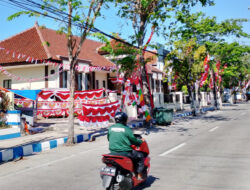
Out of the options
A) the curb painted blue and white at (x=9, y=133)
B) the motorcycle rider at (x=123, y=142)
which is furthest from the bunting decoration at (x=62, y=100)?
the motorcycle rider at (x=123, y=142)

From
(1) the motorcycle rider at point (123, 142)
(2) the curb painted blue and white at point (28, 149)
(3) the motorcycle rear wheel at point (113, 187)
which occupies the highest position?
(1) the motorcycle rider at point (123, 142)

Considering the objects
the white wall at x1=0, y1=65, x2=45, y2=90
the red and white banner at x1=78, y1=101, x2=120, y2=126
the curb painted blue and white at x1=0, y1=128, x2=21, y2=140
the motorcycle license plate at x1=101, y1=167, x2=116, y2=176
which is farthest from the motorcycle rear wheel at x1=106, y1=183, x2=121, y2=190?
the white wall at x1=0, y1=65, x2=45, y2=90

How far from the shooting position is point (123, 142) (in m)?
4.31

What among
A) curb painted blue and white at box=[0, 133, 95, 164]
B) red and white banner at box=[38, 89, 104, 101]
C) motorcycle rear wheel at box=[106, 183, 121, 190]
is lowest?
curb painted blue and white at box=[0, 133, 95, 164]

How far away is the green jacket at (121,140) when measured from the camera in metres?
4.30

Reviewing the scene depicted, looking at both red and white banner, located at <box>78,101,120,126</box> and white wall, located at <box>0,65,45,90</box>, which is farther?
white wall, located at <box>0,65,45,90</box>

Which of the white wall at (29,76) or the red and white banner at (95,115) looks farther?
the white wall at (29,76)

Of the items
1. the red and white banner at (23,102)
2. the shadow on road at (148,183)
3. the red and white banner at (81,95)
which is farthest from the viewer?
the red and white banner at (81,95)

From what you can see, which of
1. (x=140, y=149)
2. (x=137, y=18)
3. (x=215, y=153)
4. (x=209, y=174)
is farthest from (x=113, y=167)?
(x=137, y=18)

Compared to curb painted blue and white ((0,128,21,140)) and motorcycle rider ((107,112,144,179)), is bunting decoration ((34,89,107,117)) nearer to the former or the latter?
curb painted blue and white ((0,128,21,140))

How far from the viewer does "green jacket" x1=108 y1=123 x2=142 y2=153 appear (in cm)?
430

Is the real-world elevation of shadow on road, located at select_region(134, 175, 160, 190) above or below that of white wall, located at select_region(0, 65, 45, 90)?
below

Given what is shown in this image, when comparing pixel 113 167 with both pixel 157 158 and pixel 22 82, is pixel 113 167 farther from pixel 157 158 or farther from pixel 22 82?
pixel 22 82

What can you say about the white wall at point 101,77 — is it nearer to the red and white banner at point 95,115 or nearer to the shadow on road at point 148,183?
the red and white banner at point 95,115
